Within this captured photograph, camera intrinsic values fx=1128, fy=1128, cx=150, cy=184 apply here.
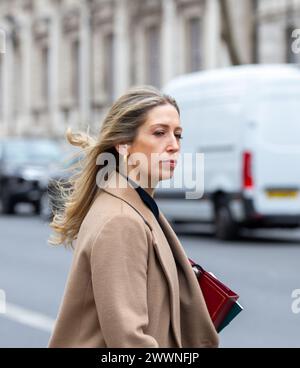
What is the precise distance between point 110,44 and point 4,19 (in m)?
10.6

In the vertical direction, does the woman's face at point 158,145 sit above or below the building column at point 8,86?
above

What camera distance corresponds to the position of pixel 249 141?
16.5 meters

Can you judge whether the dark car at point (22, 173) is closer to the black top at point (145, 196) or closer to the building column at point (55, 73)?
the building column at point (55, 73)

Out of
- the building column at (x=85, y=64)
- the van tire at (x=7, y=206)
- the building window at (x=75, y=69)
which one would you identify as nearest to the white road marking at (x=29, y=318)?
the van tire at (x=7, y=206)

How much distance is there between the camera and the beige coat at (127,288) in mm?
2729

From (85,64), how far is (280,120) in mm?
25819

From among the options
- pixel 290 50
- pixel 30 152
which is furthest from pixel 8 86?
pixel 30 152

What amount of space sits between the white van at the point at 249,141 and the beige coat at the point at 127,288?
44.6 ft

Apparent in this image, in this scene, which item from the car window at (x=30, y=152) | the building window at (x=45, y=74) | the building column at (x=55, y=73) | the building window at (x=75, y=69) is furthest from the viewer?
the building window at (x=45, y=74)

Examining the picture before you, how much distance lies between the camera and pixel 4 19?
50.0m

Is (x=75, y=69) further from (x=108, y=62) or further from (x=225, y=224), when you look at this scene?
(x=225, y=224)

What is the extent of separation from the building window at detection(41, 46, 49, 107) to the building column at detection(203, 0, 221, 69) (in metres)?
13.2

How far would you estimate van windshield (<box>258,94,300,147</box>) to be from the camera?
53.9 feet

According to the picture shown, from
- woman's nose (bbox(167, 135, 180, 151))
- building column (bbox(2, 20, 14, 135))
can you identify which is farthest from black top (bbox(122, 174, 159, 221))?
building column (bbox(2, 20, 14, 135))
